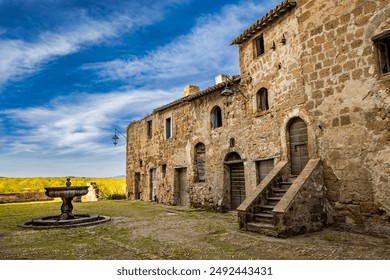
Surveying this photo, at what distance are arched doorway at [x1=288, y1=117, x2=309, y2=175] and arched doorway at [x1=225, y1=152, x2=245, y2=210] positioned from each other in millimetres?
2746

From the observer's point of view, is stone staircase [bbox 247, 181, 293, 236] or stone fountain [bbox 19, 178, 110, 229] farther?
stone fountain [bbox 19, 178, 110, 229]

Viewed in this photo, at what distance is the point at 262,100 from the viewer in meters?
10.9

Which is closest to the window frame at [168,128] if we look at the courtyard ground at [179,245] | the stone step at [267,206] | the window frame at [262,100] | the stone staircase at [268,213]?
the window frame at [262,100]

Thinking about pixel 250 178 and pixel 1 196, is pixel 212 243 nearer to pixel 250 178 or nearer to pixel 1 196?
pixel 250 178

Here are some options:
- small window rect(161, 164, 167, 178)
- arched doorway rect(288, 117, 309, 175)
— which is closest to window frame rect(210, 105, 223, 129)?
arched doorway rect(288, 117, 309, 175)

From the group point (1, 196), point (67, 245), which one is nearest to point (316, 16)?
point (67, 245)

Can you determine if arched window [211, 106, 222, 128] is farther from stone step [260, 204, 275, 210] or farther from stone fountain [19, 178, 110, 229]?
stone fountain [19, 178, 110, 229]

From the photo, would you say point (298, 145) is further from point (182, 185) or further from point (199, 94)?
point (182, 185)

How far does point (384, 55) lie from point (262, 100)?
4.59 metres

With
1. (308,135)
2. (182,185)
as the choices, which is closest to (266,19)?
(308,135)

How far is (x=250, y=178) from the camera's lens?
10961 millimetres

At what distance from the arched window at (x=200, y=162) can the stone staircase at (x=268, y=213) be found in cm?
562

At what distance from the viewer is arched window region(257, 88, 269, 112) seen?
1071 centimetres
